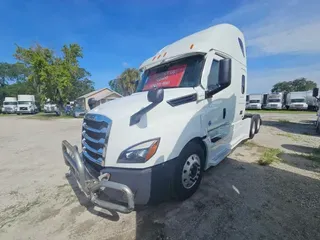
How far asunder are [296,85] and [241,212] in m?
81.2

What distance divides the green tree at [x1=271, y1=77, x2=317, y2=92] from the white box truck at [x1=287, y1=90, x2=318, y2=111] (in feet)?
132

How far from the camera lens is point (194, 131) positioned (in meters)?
3.01

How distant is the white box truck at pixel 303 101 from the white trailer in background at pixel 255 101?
4.44 metres

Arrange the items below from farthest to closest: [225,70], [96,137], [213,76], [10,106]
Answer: [10,106], [213,76], [225,70], [96,137]

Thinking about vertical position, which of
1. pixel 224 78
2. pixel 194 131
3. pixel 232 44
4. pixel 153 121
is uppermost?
pixel 232 44

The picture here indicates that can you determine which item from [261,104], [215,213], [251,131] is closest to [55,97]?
[251,131]

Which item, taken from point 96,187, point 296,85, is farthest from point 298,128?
point 296,85

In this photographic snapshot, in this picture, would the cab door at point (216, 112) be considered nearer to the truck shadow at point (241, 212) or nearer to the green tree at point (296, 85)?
the truck shadow at point (241, 212)

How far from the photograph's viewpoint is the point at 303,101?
2844 centimetres

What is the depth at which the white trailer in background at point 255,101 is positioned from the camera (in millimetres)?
31545

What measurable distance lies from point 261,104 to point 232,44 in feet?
108

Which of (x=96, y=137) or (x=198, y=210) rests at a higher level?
(x=96, y=137)

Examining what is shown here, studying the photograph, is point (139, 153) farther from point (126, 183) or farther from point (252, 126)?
point (252, 126)

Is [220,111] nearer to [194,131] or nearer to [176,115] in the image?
[194,131]
